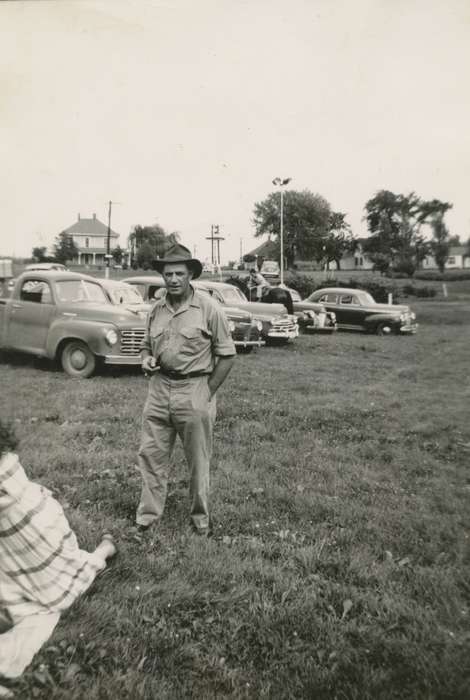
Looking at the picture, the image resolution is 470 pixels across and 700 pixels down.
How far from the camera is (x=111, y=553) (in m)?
2.99

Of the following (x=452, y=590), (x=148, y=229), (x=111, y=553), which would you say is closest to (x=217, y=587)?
(x=111, y=553)

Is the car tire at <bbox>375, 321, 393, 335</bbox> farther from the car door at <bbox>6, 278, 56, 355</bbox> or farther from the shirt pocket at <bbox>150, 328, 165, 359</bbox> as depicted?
the shirt pocket at <bbox>150, 328, 165, 359</bbox>

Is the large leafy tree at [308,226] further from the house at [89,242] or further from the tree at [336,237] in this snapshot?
the house at [89,242]

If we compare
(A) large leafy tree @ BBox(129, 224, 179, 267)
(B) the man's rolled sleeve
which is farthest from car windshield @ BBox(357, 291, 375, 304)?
(B) the man's rolled sleeve

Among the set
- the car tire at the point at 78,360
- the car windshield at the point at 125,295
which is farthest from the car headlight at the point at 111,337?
the car windshield at the point at 125,295

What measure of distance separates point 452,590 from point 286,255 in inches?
1305

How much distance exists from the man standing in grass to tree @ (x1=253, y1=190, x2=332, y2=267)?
26.5 meters

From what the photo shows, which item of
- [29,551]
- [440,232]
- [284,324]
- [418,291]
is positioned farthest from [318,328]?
[29,551]

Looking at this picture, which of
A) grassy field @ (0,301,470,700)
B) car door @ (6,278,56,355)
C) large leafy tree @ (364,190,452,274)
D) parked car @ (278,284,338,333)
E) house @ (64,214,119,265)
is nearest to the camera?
grassy field @ (0,301,470,700)

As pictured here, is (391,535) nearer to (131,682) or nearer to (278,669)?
(278,669)

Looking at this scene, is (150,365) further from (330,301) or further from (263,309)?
(330,301)

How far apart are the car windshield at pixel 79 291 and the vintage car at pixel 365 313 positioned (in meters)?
10.6

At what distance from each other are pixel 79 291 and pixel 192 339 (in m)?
6.73

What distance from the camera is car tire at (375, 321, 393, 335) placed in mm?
17797
